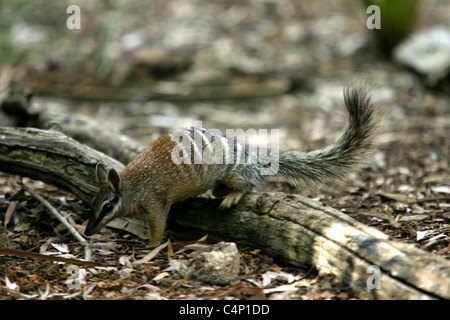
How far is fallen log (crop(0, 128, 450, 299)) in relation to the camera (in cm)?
304

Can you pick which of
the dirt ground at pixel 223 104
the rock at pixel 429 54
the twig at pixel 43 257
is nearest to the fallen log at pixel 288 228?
the dirt ground at pixel 223 104

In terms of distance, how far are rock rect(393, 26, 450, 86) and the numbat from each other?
18.0 feet

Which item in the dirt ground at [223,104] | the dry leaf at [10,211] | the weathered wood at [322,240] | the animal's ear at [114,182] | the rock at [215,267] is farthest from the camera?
the dry leaf at [10,211]

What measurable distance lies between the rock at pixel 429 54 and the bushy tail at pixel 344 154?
212 inches

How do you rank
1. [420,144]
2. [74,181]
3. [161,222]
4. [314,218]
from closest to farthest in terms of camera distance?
[314,218] → [161,222] → [74,181] → [420,144]

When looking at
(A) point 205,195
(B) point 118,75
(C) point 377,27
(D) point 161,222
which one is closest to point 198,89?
(B) point 118,75

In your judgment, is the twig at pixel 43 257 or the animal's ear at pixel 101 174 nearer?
the twig at pixel 43 257

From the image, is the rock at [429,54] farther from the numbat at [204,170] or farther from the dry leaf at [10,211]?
the dry leaf at [10,211]

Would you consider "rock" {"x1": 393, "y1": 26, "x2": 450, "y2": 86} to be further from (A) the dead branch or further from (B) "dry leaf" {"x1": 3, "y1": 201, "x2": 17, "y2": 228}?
(B) "dry leaf" {"x1": 3, "y1": 201, "x2": 17, "y2": 228}

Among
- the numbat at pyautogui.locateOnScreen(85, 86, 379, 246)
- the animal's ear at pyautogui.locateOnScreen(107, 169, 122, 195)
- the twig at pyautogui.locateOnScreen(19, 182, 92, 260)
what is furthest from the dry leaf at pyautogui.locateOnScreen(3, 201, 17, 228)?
the animal's ear at pyautogui.locateOnScreen(107, 169, 122, 195)

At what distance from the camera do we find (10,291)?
3357mm

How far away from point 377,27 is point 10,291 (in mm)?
8911

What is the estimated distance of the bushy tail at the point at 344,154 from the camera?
4230 millimetres
